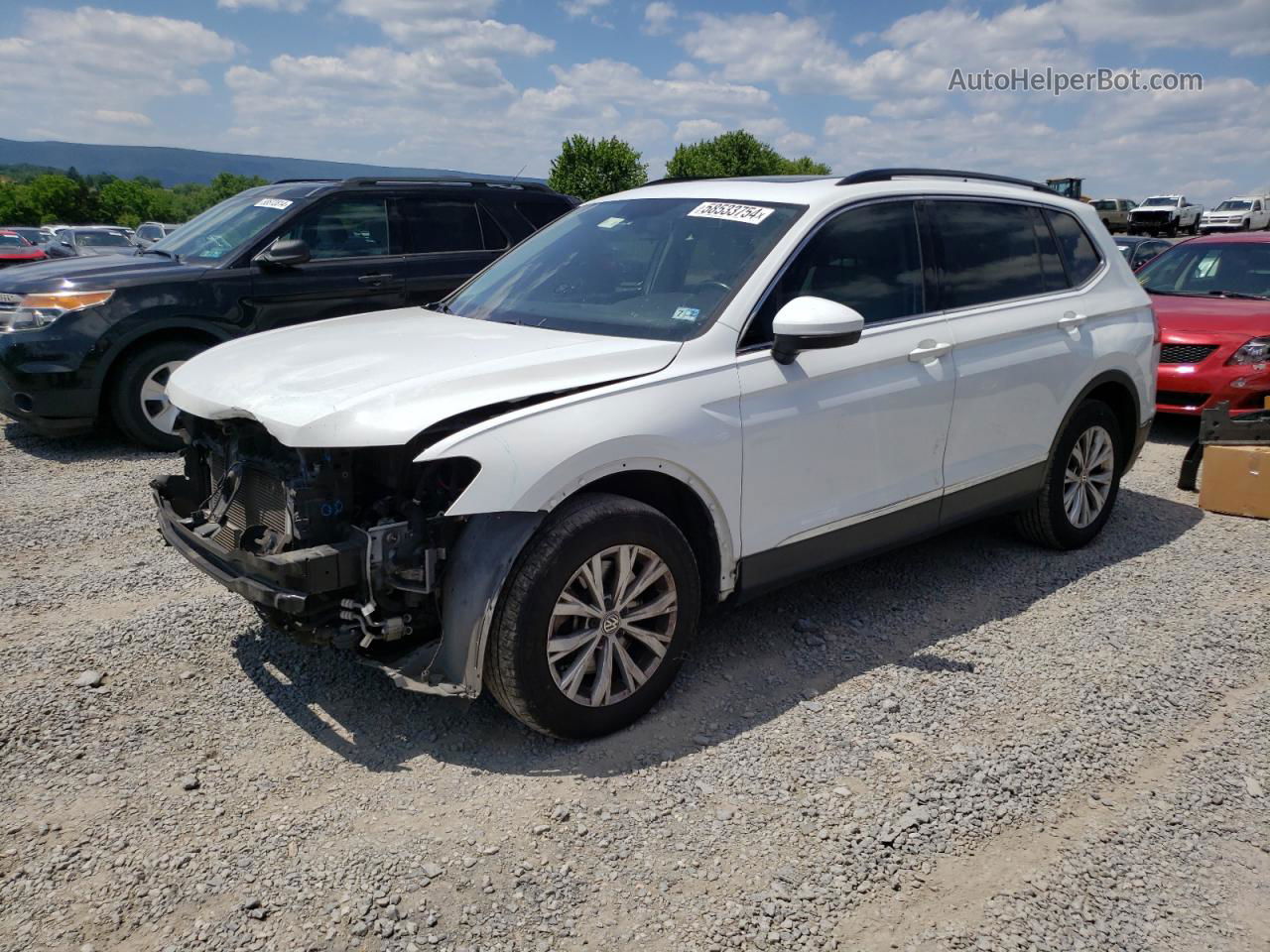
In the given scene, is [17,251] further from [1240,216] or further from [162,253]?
[1240,216]

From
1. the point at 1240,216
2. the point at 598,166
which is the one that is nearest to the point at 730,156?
the point at 598,166

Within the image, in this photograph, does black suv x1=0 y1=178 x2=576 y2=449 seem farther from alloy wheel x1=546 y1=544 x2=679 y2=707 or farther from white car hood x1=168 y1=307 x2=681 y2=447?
alloy wheel x1=546 y1=544 x2=679 y2=707

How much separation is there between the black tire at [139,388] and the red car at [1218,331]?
7180 millimetres

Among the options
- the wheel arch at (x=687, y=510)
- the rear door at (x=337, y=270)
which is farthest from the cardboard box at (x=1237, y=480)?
the rear door at (x=337, y=270)

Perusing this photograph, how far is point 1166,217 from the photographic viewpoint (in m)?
45.5

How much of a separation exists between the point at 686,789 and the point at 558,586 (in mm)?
777

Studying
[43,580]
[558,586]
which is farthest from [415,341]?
[43,580]

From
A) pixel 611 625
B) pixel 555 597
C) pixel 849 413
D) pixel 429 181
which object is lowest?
pixel 611 625

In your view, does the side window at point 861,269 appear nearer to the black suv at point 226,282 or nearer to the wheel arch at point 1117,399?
the wheel arch at point 1117,399

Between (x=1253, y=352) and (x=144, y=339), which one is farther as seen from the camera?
(x=1253, y=352)

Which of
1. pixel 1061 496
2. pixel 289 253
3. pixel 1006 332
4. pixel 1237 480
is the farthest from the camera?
pixel 289 253

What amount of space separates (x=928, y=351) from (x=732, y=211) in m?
1.02

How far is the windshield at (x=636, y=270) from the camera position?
12.7 ft

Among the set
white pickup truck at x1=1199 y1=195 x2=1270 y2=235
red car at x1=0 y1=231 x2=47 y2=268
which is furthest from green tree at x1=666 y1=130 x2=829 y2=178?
red car at x1=0 y1=231 x2=47 y2=268
